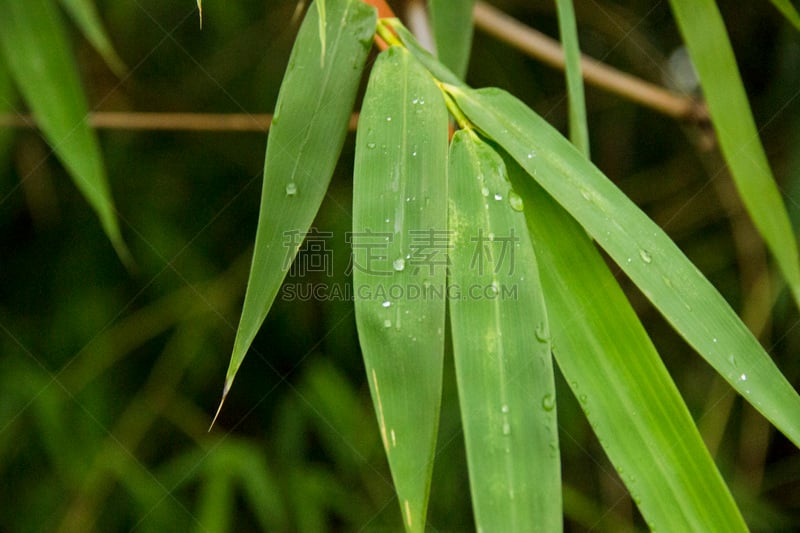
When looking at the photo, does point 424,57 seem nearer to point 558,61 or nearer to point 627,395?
point 627,395

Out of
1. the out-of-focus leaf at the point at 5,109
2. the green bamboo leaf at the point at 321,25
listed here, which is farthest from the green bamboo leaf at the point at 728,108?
the out-of-focus leaf at the point at 5,109

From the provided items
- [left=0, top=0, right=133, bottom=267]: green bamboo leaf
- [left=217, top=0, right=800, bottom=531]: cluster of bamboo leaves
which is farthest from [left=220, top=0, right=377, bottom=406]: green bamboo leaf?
[left=0, top=0, right=133, bottom=267]: green bamboo leaf

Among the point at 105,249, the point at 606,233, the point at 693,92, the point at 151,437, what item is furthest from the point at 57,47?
the point at 693,92

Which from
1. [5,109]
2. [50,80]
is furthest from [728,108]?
[5,109]

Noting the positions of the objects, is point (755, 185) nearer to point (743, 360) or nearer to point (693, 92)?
point (743, 360)

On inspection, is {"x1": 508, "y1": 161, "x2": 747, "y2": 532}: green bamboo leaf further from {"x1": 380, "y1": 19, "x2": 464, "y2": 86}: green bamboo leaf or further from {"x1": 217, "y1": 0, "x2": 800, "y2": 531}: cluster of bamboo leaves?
{"x1": 380, "y1": 19, "x2": 464, "y2": 86}: green bamboo leaf

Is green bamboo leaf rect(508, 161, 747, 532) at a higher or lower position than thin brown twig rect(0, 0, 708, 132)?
lower
